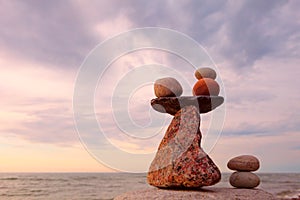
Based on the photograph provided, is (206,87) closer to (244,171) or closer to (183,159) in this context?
(183,159)

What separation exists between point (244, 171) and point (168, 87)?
3220 millimetres

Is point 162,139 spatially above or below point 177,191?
above

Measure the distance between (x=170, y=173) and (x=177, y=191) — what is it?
16.3 inches

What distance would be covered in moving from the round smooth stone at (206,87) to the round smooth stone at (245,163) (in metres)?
2.10

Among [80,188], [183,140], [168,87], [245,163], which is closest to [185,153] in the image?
[183,140]

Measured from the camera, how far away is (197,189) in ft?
25.3

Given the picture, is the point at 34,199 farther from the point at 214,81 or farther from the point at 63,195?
the point at 214,81

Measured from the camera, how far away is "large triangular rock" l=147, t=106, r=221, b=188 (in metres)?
7.33

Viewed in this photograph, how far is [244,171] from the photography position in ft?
30.1

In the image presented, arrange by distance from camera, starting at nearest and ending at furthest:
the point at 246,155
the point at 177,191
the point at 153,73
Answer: the point at 177,191 < the point at 153,73 < the point at 246,155

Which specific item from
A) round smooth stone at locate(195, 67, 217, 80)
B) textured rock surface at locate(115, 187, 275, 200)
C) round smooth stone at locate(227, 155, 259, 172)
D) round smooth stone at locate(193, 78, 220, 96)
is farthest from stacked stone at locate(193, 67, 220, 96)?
textured rock surface at locate(115, 187, 275, 200)

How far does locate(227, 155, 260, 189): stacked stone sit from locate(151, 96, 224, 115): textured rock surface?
1.79m

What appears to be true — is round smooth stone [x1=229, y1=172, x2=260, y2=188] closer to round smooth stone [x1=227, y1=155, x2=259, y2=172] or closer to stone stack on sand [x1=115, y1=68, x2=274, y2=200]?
round smooth stone [x1=227, y1=155, x2=259, y2=172]

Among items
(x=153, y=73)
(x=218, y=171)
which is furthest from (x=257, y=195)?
(x=153, y=73)
